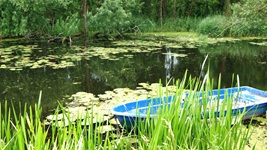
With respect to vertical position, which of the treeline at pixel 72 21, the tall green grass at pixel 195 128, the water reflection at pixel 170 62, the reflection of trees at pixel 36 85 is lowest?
the reflection of trees at pixel 36 85

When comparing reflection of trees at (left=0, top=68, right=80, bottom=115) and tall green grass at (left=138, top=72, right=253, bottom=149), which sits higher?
tall green grass at (left=138, top=72, right=253, bottom=149)

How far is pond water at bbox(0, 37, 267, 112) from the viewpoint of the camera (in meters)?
5.97

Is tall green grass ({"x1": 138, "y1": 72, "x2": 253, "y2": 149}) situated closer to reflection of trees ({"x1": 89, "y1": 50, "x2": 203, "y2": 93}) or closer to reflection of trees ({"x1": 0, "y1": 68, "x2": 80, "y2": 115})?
reflection of trees ({"x1": 0, "y1": 68, "x2": 80, "y2": 115})

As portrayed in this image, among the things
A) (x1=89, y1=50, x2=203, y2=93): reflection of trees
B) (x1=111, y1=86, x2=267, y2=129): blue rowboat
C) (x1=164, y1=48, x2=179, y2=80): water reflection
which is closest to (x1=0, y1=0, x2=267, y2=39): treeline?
(x1=164, y1=48, x2=179, y2=80): water reflection

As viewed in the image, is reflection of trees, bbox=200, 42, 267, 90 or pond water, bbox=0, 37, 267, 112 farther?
reflection of trees, bbox=200, 42, 267, 90

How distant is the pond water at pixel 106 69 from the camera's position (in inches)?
235

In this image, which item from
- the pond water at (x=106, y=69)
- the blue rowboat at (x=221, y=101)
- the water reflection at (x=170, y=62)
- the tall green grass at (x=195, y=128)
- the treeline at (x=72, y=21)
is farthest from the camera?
the treeline at (x=72, y=21)

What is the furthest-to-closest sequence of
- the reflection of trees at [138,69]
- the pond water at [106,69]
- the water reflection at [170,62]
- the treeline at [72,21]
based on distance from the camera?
the treeline at [72,21] → the water reflection at [170,62] → the reflection of trees at [138,69] → the pond water at [106,69]

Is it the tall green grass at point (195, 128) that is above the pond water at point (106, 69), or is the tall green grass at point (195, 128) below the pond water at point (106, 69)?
above

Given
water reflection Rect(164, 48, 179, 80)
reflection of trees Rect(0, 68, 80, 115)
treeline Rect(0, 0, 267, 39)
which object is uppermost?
treeline Rect(0, 0, 267, 39)

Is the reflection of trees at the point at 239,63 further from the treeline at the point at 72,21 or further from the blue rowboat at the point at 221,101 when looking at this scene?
the blue rowboat at the point at 221,101

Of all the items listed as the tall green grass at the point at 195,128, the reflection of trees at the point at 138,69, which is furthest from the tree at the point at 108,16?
the tall green grass at the point at 195,128

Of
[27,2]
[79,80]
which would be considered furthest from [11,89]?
[27,2]

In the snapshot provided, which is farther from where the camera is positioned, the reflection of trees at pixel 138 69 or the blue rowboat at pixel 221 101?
the reflection of trees at pixel 138 69
